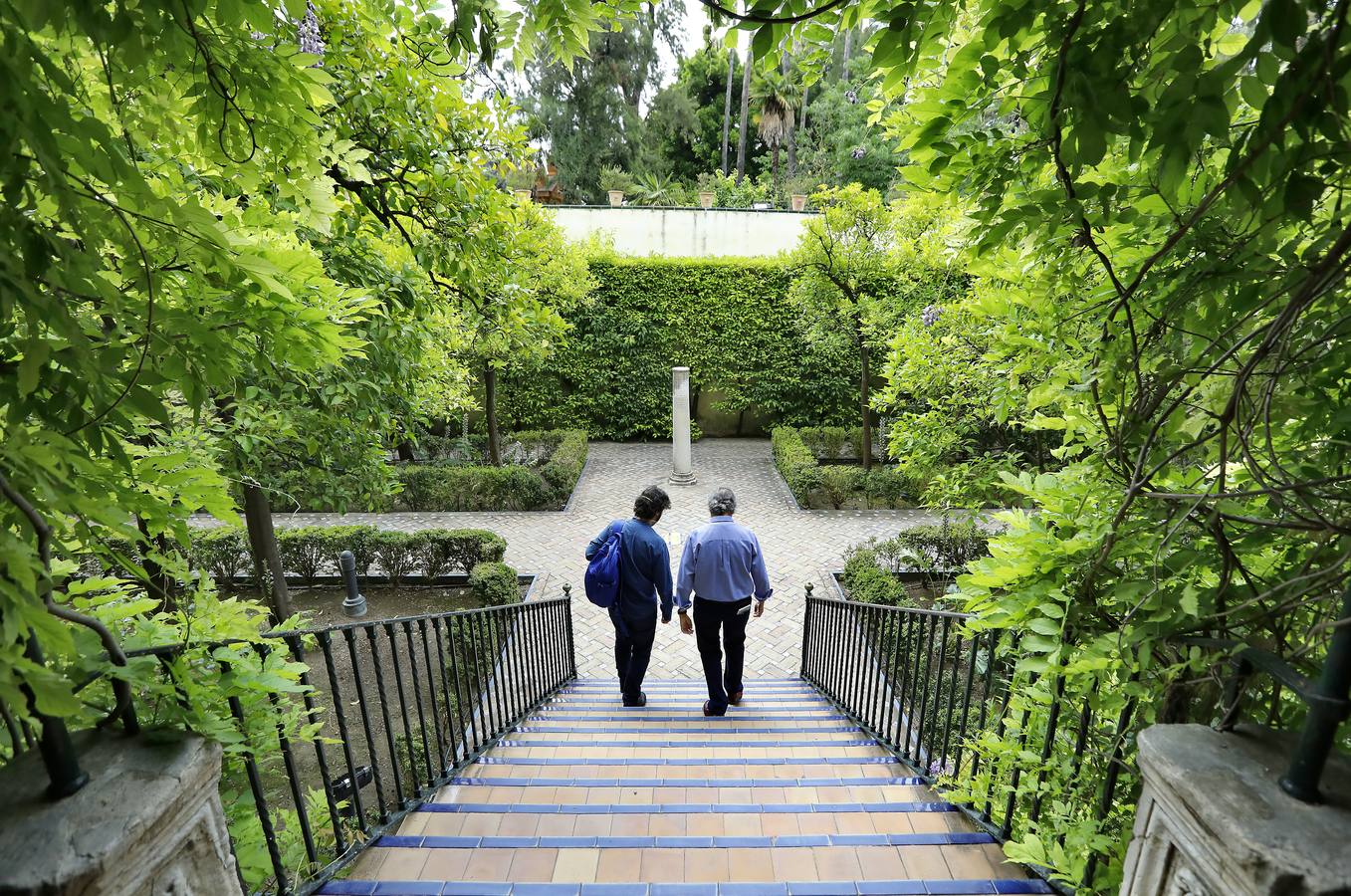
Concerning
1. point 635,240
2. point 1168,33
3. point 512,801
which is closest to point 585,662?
point 512,801

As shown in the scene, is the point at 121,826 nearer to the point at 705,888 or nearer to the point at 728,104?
the point at 705,888

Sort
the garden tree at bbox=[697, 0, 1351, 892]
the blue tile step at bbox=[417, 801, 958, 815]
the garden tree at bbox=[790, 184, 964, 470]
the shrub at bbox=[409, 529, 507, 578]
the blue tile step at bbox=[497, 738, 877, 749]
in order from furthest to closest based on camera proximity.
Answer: the garden tree at bbox=[790, 184, 964, 470] → the shrub at bbox=[409, 529, 507, 578] → the blue tile step at bbox=[497, 738, 877, 749] → the blue tile step at bbox=[417, 801, 958, 815] → the garden tree at bbox=[697, 0, 1351, 892]

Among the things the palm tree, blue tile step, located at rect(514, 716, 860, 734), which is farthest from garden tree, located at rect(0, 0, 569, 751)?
the palm tree

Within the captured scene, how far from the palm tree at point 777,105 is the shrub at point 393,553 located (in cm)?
2374

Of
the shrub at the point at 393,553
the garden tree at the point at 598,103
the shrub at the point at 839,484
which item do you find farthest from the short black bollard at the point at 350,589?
the garden tree at the point at 598,103

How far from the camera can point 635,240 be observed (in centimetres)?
1723

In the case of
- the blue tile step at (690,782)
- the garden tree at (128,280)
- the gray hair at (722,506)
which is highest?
the garden tree at (128,280)

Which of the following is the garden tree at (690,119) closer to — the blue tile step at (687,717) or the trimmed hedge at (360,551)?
the trimmed hedge at (360,551)

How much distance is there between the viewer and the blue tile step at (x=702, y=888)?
1992 millimetres

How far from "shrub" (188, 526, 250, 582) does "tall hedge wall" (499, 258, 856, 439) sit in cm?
762

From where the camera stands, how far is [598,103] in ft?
86.8

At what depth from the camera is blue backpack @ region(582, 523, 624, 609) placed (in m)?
4.22

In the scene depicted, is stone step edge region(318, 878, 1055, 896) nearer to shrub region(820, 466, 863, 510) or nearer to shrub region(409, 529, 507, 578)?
shrub region(409, 529, 507, 578)

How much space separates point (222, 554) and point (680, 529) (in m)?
6.13
